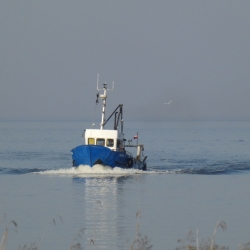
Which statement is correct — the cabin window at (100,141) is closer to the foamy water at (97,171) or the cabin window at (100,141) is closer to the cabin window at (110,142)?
the cabin window at (110,142)

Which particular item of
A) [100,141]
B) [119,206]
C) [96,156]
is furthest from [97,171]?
[119,206]

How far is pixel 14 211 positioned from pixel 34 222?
10.1ft

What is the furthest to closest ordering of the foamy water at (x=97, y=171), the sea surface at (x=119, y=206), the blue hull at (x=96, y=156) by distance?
the foamy water at (x=97, y=171), the blue hull at (x=96, y=156), the sea surface at (x=119, y=206)

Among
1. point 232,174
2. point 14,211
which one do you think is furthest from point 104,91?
point 14,211

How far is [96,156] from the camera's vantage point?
45.9 metres

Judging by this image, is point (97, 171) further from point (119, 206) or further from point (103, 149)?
point (119, 206)

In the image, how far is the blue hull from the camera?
1793 inches

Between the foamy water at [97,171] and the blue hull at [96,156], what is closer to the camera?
the blue hull at [96,156]

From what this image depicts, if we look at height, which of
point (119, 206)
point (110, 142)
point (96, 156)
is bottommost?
point (119, 206)

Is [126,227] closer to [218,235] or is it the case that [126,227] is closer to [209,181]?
[218,235]

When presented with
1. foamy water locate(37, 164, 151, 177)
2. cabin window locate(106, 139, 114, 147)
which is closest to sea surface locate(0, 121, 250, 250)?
foamy water locate(37, 164, 151, 177)

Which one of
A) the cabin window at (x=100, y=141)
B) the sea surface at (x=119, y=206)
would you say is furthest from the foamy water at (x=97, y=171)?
the cabin window at (x=100, y=141)

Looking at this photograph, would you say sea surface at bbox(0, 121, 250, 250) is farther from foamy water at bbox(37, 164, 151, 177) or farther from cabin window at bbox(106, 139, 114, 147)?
cabin window at bbox(106, 139, 114, 147)

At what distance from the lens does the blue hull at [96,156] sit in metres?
45.5
